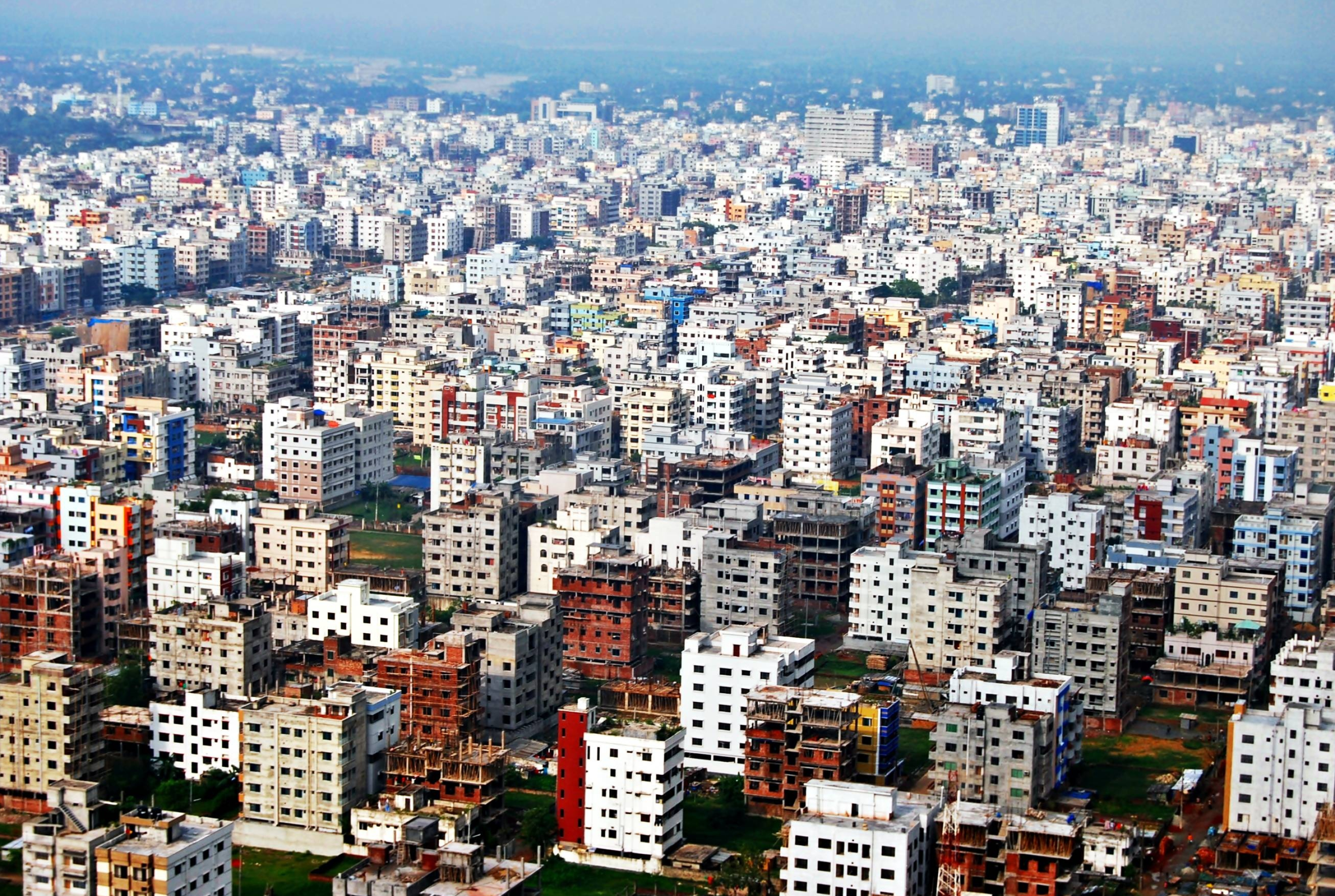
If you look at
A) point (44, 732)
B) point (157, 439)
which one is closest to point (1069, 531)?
point (157, 439)

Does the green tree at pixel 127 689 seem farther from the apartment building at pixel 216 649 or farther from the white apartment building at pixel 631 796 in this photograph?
the white apartment building at pixel 631 796

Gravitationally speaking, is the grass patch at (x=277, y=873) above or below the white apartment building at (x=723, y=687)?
below

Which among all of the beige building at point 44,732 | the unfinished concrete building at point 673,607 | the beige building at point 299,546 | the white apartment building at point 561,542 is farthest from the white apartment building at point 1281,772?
the beige building at point 299,546

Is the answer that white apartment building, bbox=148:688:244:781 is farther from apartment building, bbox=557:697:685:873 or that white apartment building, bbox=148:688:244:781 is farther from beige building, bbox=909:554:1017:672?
beige building, bbox=909:554:1017:672

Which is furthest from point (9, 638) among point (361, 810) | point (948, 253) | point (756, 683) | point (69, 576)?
point (948, 253)

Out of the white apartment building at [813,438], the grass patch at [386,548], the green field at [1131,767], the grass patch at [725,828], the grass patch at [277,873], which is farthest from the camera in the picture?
the white apartment building at [813,438]

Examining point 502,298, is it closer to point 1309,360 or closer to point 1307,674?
point 1309,360

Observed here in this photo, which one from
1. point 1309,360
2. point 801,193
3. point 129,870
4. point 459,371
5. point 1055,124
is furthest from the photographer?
point 1055,124
